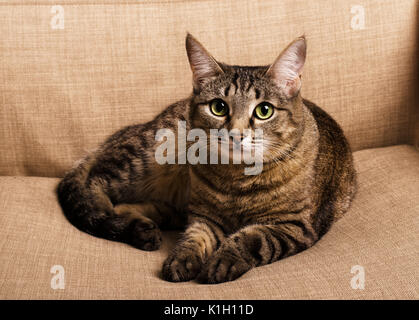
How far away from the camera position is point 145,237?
4.83ft

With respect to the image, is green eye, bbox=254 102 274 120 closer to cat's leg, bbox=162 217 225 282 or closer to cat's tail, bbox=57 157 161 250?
cat's leg, bbox=162 217 225 282

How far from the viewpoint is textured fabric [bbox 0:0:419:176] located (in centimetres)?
188

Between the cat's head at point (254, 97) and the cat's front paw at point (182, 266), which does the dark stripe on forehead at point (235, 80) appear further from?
the cat's front paw at point (182, 266)

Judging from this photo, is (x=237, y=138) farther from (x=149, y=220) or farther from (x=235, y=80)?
(x=149, y=220)

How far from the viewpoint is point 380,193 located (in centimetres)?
165

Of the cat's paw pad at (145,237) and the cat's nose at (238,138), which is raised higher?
the cat's nose at (238,138)

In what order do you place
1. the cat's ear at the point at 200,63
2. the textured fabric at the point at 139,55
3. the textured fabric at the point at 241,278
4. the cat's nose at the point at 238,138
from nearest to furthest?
the textured fabric at the point at 241,278 → the cat's nose at the point at 238,138 → the cat's ear at the point at 200,63 → the textured fabric at the point at 139,55

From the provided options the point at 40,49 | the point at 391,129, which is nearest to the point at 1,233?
the point at 40,49

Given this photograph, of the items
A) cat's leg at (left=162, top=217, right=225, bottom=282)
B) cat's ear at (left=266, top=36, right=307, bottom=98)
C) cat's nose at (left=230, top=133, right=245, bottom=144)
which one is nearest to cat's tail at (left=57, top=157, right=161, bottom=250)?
cat's leg at (left=162, top=217, right=225, bottom=282)

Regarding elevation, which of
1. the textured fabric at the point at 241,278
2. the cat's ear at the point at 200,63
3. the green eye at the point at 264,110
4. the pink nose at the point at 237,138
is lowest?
the textured fabric at the point at 241,278

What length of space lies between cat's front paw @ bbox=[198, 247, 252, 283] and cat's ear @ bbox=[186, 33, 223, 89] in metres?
0.46

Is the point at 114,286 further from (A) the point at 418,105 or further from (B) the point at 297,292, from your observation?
(A) the point at 418,105

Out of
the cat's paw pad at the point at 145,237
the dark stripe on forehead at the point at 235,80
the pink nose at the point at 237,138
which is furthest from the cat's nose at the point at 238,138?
the cat's paw pad at the point at 145,237

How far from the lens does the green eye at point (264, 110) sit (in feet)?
4.47
